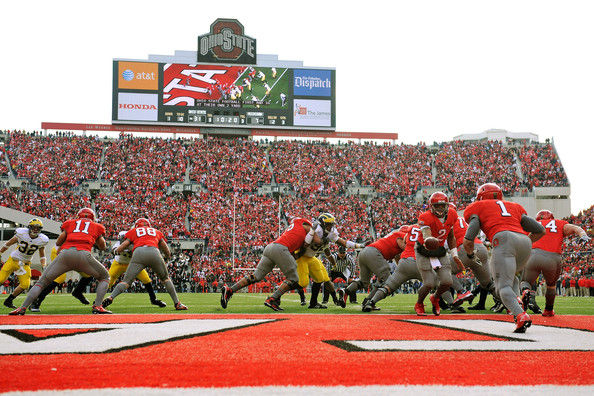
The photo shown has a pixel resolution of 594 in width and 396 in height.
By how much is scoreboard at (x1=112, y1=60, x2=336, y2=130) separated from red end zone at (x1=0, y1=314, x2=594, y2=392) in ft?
130

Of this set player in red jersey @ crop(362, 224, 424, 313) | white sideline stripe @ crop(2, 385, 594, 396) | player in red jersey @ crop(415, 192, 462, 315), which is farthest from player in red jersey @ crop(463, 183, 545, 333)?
white sideline stripe @ crop(2, 385, 594, 396)

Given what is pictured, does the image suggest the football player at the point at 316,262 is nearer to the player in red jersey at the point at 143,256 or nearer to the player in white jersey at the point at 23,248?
the player in red jersey at the point at 143,256

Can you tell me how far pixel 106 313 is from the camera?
10656 mm

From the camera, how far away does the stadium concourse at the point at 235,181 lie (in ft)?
121

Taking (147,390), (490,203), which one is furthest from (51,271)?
(147,390)

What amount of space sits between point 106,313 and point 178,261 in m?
22.5

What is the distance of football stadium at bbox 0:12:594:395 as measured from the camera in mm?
3996

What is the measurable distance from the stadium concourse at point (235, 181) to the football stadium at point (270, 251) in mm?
158

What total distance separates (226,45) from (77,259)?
3877 centimetres

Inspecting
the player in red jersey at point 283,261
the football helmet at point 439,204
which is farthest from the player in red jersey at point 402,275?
the player in red jersey at point 283,261

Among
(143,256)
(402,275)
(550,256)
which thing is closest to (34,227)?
(143,256)

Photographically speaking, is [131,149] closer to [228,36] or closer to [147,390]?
[228,36]

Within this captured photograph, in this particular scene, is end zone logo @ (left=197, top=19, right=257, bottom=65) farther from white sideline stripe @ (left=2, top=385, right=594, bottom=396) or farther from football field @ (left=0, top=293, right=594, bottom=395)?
white sideline stripe @ (left=2, top=385, right=594, bottom=396)

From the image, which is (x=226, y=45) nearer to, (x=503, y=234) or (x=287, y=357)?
(x=503, y=234)
